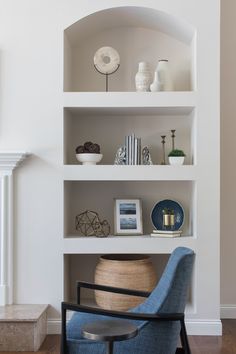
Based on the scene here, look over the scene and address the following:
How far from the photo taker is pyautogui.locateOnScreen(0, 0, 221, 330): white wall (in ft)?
13.6

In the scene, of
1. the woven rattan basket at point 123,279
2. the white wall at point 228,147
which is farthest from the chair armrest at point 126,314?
the white wall at point 228,147

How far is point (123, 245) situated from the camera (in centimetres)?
415

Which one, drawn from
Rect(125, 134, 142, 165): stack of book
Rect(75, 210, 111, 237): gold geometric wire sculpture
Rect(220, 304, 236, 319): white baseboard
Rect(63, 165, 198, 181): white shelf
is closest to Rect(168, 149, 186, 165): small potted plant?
Rect(63, 165, 198, 181): white shelf

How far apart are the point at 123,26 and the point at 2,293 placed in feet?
7.57

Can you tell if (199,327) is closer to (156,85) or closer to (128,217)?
(128,217)

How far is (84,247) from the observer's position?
163 inches

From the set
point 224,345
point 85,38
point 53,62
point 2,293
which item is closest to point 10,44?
point 53,62

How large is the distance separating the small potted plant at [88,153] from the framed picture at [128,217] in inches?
17.4

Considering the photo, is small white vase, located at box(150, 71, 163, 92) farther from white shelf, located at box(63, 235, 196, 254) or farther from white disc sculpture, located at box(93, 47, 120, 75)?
white shelf, located at box(63, 235, 196, 254)

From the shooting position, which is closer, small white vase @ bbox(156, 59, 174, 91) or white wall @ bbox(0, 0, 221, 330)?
white wall @ bbox(0, 0, 221, 330)

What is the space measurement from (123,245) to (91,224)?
0.46 metres

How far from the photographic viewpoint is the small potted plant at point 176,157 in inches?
168

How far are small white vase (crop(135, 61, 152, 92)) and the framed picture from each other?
2.94ft

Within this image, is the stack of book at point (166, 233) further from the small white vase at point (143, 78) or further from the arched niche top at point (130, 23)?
the arched niche top at point (130, 23)
